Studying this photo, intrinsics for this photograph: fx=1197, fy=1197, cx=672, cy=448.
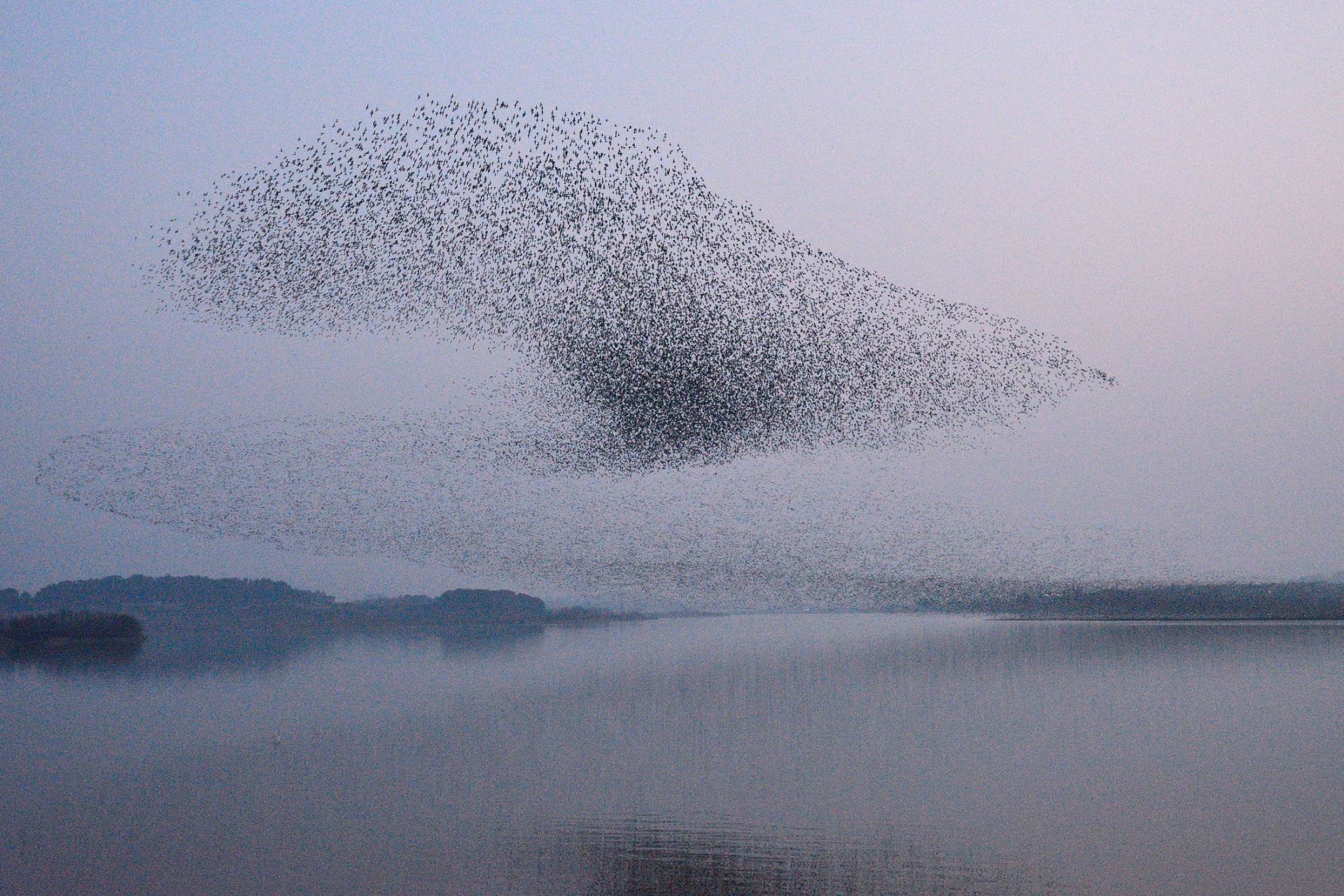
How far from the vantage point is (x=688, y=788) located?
93.2 feet

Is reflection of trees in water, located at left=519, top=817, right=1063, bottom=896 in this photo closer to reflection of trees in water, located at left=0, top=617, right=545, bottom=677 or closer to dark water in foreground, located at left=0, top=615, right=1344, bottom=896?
dark water in foreground, located at left=0, top=615, right=1344, bottom=896

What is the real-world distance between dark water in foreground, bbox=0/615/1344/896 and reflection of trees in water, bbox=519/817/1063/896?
7cm

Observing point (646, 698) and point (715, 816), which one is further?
point (646, 698)

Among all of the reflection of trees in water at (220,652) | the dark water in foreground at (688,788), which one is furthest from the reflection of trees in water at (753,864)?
the reflection of trees in water at (220,652)

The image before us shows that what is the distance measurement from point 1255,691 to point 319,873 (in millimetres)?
45653

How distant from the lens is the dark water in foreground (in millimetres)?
20969

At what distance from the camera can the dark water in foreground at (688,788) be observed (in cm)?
2097

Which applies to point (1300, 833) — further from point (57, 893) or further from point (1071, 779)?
point (57, 893)

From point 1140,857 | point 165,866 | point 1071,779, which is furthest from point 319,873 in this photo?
point 1071,779

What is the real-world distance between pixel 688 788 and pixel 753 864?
7.63m

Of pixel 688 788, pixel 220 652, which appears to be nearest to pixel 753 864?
pixel 688 788

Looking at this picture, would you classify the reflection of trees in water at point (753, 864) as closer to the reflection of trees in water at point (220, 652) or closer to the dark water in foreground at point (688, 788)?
the dark water in foreground at point (688, 788)

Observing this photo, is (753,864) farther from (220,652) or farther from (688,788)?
(220,652)

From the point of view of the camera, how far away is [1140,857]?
863 inches
